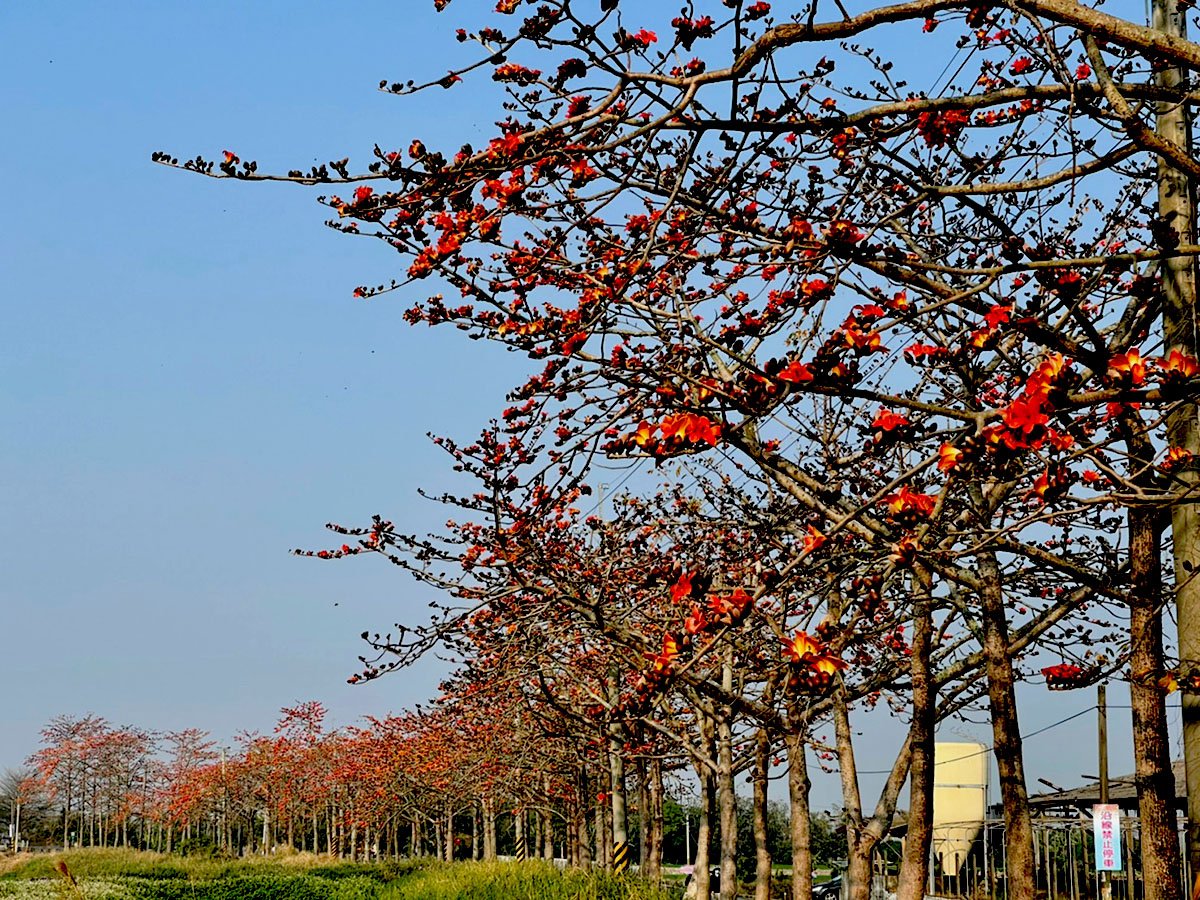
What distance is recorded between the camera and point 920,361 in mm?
6605

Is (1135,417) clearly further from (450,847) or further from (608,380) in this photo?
(450,847)

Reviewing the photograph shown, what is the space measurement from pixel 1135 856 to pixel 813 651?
20.5 meters

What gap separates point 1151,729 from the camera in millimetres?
6656

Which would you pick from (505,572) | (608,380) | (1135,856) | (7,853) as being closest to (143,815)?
(7,853)

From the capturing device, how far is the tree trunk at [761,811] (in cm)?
1234

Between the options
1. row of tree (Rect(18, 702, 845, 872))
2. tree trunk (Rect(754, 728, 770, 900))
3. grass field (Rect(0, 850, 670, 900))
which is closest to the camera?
tree trunk (Rect(754, 728, 770, 900))

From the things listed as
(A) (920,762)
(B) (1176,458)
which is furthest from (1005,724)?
(B) (1176,458)

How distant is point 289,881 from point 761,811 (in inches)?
573

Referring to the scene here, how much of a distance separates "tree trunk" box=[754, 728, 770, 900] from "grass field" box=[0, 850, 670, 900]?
1019mm

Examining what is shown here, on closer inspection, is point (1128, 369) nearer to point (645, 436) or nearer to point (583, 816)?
point (645, 436)

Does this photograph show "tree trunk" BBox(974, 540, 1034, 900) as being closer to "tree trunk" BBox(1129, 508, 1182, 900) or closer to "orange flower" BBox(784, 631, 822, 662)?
"tree trunk" BBox(1129, 508, 1182, 900)

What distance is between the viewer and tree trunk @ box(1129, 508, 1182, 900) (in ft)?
21.3

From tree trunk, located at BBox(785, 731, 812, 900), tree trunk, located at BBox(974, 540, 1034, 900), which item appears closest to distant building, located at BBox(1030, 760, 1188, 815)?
tree trunk, located at BBox(785, 731, 812, 900)

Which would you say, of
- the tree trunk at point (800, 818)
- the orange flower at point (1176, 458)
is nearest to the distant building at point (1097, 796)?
the tree trunk at point (800, 818)
